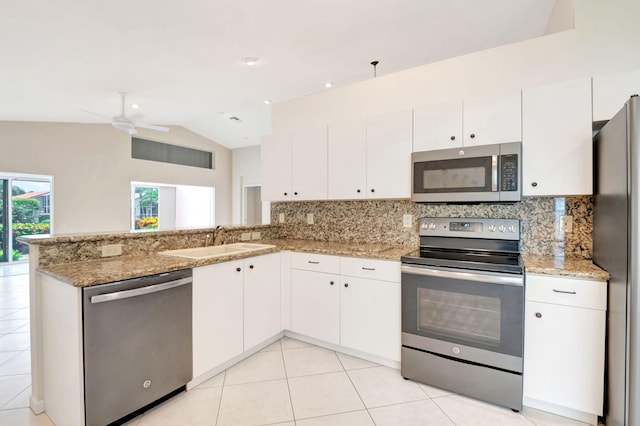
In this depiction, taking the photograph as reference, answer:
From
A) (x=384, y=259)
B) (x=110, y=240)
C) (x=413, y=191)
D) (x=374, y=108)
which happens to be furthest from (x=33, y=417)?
(x=374, y=108)

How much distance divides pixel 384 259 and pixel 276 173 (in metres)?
1.54

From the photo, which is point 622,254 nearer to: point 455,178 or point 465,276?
point 465,276

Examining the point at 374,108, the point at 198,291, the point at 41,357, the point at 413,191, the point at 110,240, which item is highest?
the point at 374,108

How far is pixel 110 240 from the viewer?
2117 millimetres

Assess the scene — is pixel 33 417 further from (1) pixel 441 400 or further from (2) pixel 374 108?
(2) pixel 374 108

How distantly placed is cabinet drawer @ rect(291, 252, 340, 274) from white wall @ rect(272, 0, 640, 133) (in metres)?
1.47

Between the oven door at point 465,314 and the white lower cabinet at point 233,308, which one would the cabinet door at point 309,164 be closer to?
the white lower cabinet at point 233,308

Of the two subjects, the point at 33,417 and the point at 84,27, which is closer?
the point at 33,417

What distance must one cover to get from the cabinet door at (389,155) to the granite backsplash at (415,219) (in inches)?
12.7

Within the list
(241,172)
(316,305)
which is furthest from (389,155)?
(241,172)

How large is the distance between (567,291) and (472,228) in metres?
0.80

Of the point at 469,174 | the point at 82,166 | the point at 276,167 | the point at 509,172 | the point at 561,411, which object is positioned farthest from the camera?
the point at 82,166

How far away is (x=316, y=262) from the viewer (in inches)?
105

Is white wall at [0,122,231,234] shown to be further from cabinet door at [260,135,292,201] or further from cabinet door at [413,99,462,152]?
cabinet door at [413,99,462,152]
